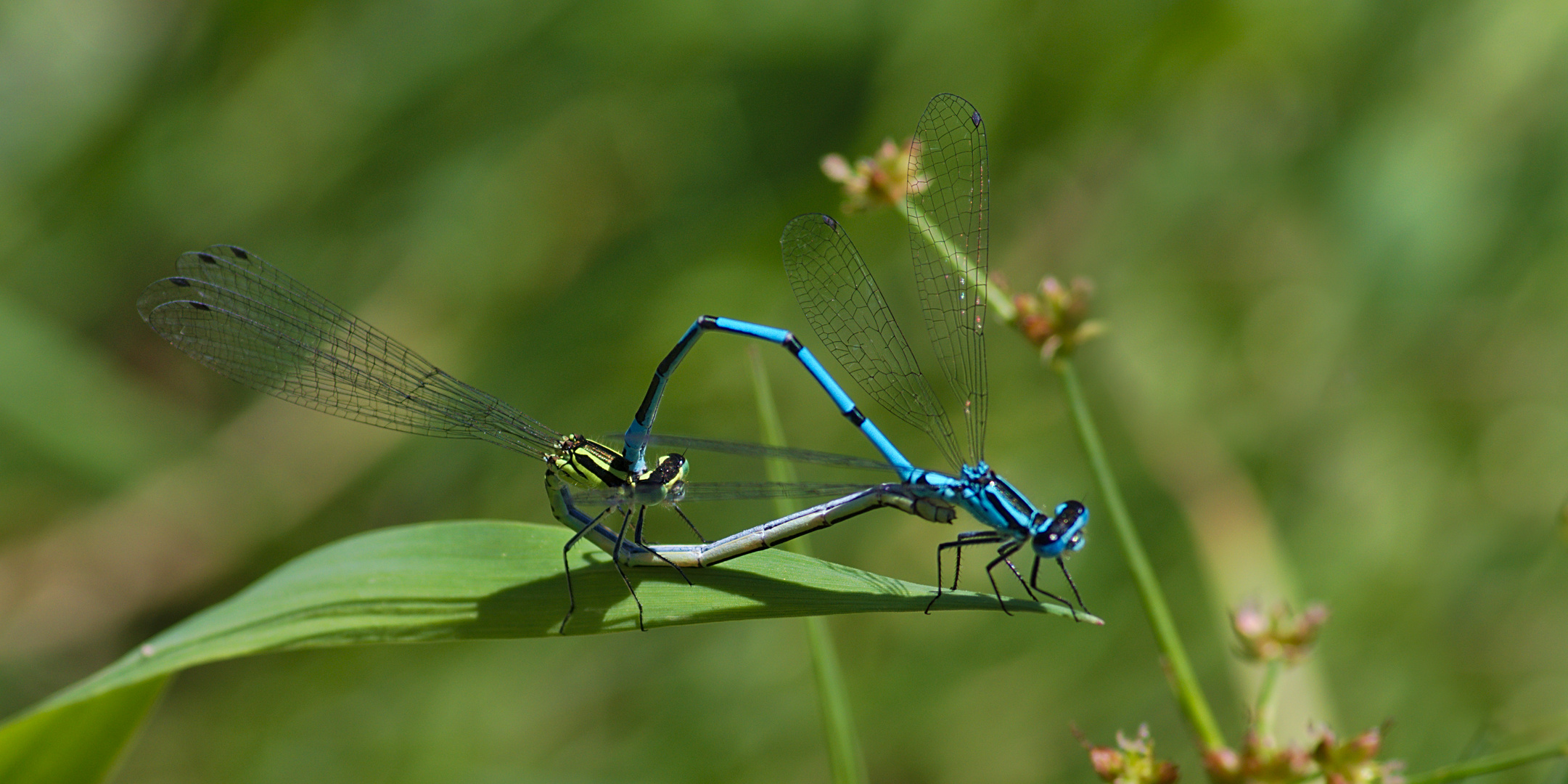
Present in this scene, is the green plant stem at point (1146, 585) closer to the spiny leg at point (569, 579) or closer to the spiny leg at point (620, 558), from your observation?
the spiny leg at point (620, 558)

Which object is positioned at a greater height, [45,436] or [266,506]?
[45,436]

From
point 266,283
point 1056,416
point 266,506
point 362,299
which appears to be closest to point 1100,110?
point 1056,416

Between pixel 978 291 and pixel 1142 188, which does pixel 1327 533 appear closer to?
pixel 1142 188

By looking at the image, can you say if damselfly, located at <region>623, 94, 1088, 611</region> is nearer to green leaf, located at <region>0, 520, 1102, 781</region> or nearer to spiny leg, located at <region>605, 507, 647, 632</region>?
spiny leg, located at <region>605, 507, 647, 632</region>

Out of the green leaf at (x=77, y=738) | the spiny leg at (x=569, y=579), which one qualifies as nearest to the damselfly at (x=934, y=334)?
the spiny leg at (x=569, y=579)

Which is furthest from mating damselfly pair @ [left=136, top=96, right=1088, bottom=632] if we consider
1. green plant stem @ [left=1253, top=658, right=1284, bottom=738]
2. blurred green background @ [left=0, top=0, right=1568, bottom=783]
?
blurred green background @ [left=0, top=0, right=1568, bottom=783]

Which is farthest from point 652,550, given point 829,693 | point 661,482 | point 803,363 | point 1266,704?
point 1266,704
